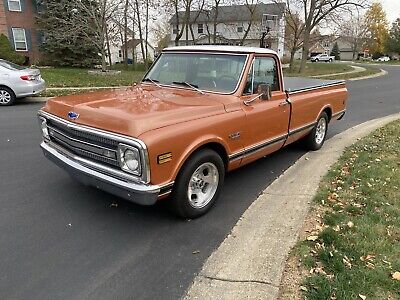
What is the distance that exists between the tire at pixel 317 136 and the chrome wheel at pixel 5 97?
30.8 ft

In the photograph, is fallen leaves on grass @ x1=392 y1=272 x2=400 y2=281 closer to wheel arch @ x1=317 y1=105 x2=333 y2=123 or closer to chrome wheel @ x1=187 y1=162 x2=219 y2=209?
chrome wheel @ x1=187 y1=162 x2=219 y2=209

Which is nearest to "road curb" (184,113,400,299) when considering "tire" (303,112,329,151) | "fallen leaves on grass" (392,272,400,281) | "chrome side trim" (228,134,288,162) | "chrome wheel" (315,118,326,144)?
"chrome side trim" (228,134,288,162)

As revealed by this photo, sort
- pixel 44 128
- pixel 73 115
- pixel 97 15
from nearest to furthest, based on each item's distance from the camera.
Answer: pixel 73 115, pixel 44 128, pixel 97 15

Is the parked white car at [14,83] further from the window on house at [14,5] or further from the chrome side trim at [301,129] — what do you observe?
the window on house at [14,5]

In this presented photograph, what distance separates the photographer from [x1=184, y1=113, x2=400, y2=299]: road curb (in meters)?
2.58

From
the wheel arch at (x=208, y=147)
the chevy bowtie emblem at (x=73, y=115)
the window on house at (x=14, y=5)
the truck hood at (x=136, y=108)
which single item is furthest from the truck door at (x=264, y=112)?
the window on house at (x=14, y=5)

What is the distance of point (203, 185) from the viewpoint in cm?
381

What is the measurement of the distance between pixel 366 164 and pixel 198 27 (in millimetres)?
48221

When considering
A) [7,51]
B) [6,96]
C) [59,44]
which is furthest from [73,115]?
[7,51]

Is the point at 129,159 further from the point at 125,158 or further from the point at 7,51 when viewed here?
the point at 7,51

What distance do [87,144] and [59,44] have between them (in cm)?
2519

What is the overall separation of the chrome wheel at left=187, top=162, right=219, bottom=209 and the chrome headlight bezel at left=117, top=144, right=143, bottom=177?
762 millimetres

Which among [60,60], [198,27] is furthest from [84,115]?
[198,27]

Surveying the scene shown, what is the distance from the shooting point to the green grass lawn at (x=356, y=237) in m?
2.55
